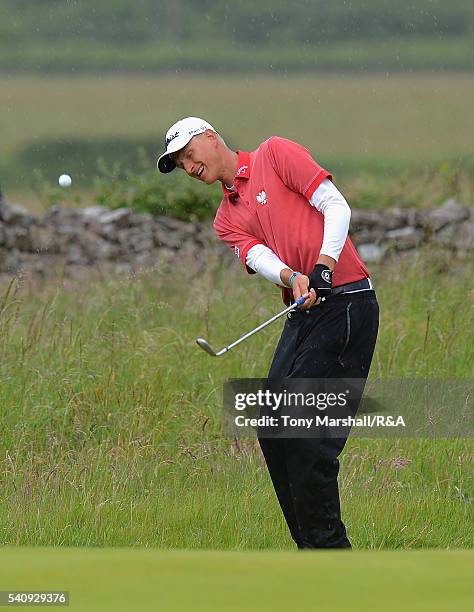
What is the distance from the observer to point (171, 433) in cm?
592

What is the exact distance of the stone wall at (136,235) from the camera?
956 cm

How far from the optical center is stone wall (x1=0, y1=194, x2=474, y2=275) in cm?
956

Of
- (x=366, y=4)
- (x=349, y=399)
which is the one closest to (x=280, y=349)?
(x=349, y=399)

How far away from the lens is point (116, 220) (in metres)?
10.1

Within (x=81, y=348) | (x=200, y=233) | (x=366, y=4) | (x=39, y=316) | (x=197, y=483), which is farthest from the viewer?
(x=366, y=4)

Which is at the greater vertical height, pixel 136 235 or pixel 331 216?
pixel 136 235

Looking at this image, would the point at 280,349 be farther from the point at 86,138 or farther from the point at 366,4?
the point at 366,4

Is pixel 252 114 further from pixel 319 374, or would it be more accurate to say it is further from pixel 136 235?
pixel 319 374

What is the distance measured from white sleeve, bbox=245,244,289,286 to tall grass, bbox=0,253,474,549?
115cm

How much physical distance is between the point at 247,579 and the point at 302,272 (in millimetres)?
1683

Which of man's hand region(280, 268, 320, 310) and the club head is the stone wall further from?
man's hand region(280, 268, 320, 310)

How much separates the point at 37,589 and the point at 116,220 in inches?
292

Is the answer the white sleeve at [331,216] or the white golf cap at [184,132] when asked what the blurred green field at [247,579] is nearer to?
the white sleeve at [331,216]

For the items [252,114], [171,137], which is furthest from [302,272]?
[252,114]
